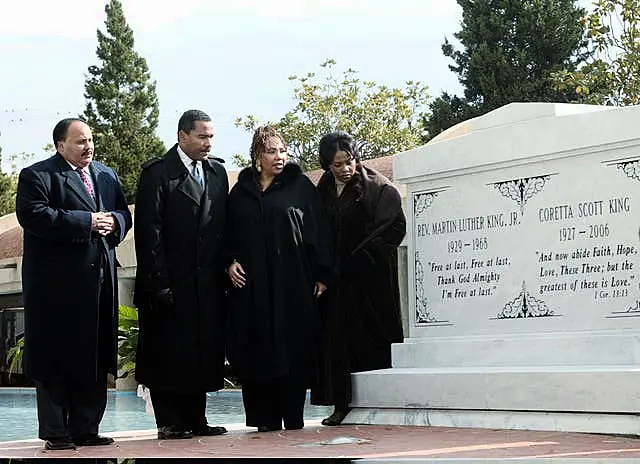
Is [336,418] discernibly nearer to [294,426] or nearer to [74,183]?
[294,426]

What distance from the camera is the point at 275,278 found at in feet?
22.9

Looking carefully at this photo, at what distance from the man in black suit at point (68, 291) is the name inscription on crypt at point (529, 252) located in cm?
219

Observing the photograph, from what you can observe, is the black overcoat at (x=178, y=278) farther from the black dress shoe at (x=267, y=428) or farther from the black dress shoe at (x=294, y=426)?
the black dress shoe at (x=294, y=426)

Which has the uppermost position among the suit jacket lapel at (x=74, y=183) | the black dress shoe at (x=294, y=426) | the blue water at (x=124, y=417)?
the suit jacket lapel at (x=74, y=183)

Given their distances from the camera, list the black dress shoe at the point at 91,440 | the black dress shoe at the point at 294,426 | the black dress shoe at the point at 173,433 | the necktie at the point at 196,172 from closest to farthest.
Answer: the black dress shoe at the point at 91,440 → the black dress shoe at the point at 173,433 → the necktie at the point at 196,172 → the black dress shoe at the point at 294,426

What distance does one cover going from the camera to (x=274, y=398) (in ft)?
23.1

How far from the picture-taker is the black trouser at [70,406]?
6.21 metres

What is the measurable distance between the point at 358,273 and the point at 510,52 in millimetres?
28150

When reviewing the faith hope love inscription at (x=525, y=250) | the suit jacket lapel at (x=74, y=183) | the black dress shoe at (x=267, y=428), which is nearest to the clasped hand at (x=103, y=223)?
the suit jacket lapel at (x=74, y=183)

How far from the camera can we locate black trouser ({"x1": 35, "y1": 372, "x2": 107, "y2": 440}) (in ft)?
20.4

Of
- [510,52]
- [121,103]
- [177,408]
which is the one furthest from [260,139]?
[121,103]

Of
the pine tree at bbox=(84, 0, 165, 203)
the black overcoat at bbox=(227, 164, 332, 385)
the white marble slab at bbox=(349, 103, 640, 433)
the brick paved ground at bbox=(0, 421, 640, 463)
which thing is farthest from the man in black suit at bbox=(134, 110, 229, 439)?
the pine tree at bbox=(84, 0, 165, 203)

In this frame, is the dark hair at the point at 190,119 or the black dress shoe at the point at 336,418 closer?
the dark hair at the point at 190,119

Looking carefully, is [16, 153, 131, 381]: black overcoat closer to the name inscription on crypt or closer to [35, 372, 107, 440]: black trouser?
[35, 372, 107, 440]: black trouser
